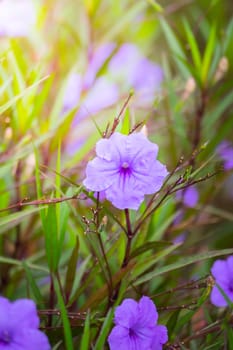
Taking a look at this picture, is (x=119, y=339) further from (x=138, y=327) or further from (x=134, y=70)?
(x=134, y=70)

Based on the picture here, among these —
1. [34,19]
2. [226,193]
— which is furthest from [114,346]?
[226,193]

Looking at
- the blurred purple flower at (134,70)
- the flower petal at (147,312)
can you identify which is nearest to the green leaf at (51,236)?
the flower petal at (147,312)

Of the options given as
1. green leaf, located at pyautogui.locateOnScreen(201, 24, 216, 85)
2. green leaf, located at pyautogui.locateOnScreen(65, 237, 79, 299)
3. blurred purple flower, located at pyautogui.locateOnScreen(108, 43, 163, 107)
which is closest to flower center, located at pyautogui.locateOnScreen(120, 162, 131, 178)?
green leaf, located at pyautogui.locateOnScreen(65, 237, 79, 299)

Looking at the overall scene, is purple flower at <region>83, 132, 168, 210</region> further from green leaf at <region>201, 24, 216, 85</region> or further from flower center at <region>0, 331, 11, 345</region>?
green leaf at <region>201, 24, 216, 85</region>

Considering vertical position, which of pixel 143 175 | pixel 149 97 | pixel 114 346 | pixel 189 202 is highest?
pixel 149 97

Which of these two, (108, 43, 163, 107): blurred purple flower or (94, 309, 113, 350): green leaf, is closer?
(94, 309, 113, 350): green leaf

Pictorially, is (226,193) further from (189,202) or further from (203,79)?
(203,79)
